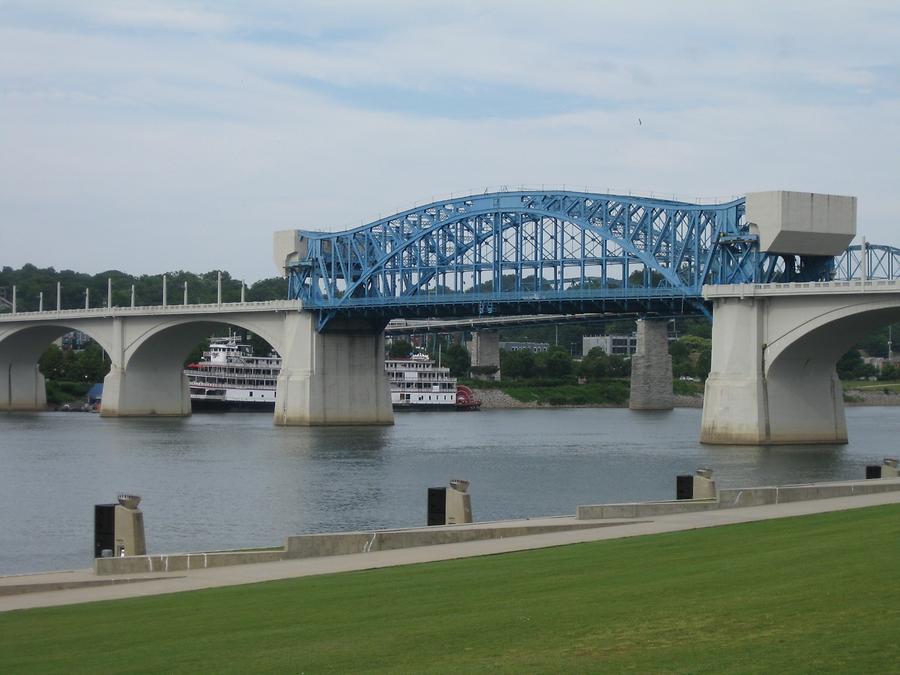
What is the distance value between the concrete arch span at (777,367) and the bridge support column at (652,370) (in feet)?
293

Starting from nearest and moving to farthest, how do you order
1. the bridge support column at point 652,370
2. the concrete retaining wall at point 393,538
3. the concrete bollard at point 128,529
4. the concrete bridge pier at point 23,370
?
the concrete retaining wall at point 393,538 → the concrete bollard at point 128,529 → the concrete bridge pier at point 23,370 → the bridge support column at point 652,370

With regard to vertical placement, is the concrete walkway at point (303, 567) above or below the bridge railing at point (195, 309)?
below

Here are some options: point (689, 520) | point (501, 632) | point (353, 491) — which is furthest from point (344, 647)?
point (353, 491)

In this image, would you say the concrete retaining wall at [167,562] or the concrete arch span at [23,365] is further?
the concrete arch span at [23,365]

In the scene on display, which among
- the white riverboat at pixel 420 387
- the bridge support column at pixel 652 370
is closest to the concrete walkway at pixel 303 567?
the white riverboat at pixel 420 387

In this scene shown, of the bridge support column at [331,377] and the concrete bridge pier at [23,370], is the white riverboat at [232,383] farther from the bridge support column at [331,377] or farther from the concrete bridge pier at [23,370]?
the bridge support column at [331,377]

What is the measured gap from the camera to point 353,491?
197ft

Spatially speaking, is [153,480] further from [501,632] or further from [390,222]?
[390,222]

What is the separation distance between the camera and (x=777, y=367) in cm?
8844

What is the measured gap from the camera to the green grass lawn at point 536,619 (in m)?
15.7

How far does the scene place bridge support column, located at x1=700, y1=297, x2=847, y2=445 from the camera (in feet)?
288

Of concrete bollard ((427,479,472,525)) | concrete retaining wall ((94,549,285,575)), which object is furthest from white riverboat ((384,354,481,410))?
concrete retaining wall ((94,549,285,575))

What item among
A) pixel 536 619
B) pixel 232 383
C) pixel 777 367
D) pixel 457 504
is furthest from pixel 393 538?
pixel 232 383

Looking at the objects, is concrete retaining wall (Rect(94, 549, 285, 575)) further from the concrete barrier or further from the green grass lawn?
the concrete barrier
